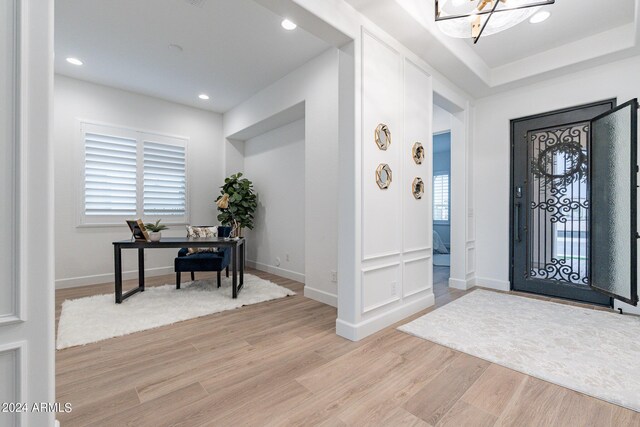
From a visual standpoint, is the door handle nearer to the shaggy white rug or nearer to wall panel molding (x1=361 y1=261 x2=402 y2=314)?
wall panel molding (x1=361 y1=261 x2=402 y2=314)

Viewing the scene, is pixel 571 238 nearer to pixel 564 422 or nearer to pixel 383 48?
pixel 564 422

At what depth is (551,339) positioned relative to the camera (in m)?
2.40

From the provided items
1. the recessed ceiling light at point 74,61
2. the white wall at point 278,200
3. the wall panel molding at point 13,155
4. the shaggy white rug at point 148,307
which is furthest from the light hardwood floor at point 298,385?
the recessed ceiling light at point 74,61

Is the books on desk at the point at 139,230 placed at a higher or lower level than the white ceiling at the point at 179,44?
lower

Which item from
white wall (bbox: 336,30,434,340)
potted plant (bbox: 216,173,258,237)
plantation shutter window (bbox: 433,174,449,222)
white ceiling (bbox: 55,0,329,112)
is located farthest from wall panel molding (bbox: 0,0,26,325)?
plantation shutter window (bbox: 433,174,449,222)

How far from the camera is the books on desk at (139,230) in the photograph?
3430 millimetres

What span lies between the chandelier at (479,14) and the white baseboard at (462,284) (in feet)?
10.4

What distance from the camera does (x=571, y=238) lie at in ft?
11.5

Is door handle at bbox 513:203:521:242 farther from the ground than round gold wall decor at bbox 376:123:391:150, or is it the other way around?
round gold wall decor at bbox 376:123:391:150

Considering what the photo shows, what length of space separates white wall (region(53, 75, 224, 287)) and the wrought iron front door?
528 cm

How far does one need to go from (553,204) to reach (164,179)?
5890 millimetres

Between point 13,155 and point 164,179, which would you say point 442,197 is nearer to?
point 164,179

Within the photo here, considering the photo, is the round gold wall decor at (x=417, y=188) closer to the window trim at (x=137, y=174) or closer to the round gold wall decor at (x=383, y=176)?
the round gold wall decor at (x=383, y=176)

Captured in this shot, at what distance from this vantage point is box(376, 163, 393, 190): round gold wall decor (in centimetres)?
267
